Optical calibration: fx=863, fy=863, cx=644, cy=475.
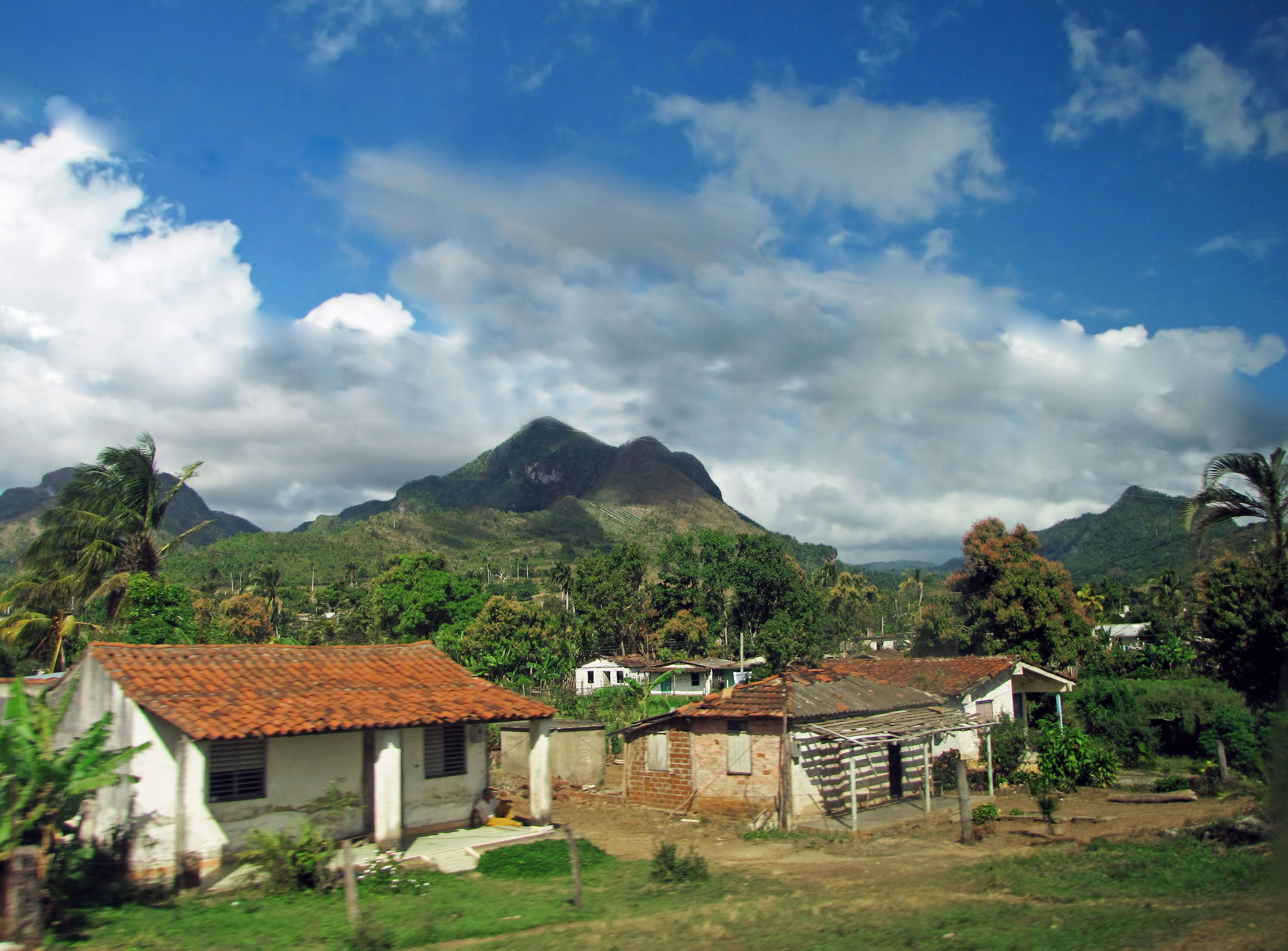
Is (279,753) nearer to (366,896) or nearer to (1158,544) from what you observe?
(366,896)

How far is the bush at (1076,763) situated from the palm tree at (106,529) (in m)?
28.4

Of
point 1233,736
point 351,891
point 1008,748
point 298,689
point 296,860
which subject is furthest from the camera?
point 1008,748

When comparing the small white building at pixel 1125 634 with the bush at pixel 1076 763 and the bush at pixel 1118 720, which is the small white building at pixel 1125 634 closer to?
the bush at pixel 1118 720

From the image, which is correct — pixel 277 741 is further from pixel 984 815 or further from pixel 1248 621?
pixel 1248 621

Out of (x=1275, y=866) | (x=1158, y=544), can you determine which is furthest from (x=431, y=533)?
(x=1275, y=866)

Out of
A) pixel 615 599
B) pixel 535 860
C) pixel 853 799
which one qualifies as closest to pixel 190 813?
pixel 535 860

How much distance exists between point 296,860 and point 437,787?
4.58 m

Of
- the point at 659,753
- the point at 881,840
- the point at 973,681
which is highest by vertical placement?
the point at 973,681

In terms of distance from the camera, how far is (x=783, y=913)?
1188 centimetres

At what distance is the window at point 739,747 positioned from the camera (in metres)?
20.6

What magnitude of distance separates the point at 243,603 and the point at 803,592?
153 feet

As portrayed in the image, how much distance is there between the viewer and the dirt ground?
45.8 ft

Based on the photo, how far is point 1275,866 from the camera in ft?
14.3

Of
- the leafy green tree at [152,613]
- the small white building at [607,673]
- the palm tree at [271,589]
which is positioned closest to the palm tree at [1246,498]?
the leafy green tree at [152,613]
